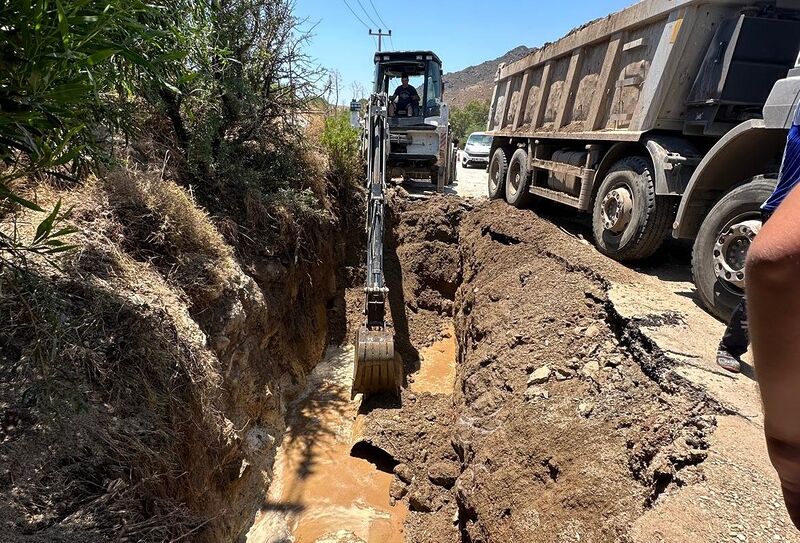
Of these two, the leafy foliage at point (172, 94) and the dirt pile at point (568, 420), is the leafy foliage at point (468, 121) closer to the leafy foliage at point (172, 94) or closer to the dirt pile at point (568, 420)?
the leafy foliage at point (172, 94)

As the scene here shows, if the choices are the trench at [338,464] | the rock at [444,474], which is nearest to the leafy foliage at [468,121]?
the trench at [338,464]

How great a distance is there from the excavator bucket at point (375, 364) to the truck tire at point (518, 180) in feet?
13.8

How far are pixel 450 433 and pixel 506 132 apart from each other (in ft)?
22.0

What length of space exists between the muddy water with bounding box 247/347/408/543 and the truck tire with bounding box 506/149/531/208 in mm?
4947

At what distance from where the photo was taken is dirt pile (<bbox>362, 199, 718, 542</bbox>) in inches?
103

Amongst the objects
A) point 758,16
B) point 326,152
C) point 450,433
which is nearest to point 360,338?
point 450,433

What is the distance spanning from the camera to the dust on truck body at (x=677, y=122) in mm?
3900

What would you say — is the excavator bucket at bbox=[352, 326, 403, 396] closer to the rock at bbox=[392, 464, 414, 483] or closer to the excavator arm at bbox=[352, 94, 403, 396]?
the excavator arm at bbox=[352, 94, 403, 396]

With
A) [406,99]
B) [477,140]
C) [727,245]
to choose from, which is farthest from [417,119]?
[477,140]

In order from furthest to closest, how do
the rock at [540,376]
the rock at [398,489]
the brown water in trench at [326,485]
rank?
the rock at [398,489] → the brown water in trench at [326,485] → the rock at [540,376]

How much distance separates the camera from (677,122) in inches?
194

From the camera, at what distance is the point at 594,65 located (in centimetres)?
615

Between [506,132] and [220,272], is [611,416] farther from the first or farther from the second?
[506,132]

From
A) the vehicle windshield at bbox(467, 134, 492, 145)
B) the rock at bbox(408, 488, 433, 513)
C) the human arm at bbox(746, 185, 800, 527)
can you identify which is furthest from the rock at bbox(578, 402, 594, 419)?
the vehicle windshield at bbox(467, 134, 492, 145)
